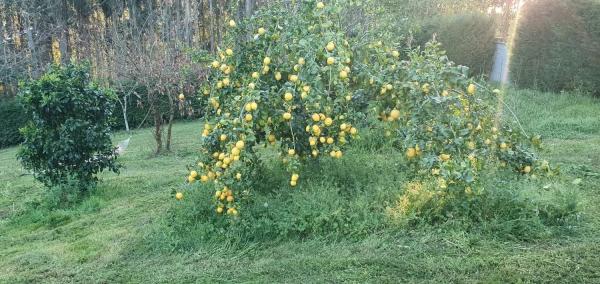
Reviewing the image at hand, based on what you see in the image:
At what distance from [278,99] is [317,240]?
107 centimetres

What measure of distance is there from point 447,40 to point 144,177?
8187mm

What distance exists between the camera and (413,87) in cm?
378

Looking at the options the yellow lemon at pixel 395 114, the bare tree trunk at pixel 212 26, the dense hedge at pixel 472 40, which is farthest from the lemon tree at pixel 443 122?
the bare tree trunk at pixel 212 26

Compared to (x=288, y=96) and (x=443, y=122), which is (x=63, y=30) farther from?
(x=443, y=122)

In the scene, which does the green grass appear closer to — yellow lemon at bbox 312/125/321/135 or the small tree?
yellow lemon at bbox 312/125/321/135

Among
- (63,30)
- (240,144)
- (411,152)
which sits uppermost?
(63,30)

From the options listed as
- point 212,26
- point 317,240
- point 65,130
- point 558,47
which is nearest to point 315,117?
point 317,240

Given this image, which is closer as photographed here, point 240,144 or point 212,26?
point 240,144

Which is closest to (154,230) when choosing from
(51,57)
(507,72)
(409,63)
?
(409,63)

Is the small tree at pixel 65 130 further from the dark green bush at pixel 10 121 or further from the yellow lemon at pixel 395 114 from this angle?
the dark green bush at pixel 10 121

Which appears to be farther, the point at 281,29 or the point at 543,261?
the point at 281,29

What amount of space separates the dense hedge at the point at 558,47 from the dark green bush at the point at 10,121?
1319 centimetres

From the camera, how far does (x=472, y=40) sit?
11711 mm

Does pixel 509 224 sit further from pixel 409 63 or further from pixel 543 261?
pixel 409 63
